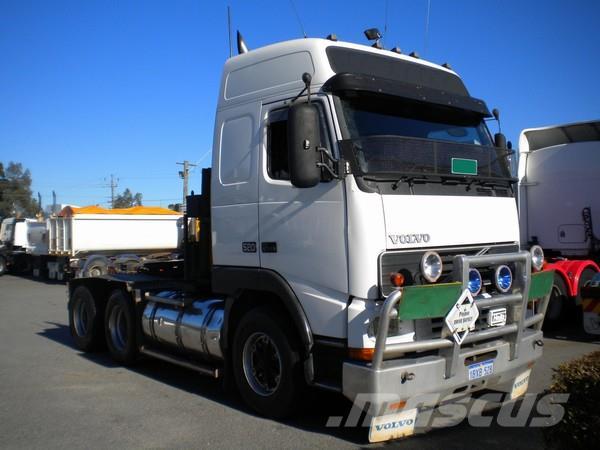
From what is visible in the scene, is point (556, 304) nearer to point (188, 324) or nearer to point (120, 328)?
point (188, 324)

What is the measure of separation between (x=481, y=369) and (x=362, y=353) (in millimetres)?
1166

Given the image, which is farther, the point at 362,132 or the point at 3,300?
the point at 3,300

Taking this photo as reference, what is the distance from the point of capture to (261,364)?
556 cm

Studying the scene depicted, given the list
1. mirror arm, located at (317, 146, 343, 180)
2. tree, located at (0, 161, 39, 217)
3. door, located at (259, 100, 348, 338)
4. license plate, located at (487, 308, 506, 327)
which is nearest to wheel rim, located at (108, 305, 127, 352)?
door, located at (259, 100, 348, 338)

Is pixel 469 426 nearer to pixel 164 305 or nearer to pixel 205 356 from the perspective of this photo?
pixel 205 356

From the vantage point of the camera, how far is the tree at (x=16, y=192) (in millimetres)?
76938

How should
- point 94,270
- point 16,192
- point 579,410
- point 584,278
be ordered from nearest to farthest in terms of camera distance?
point 579,410
point 584,278
point 94,270
point 16,192

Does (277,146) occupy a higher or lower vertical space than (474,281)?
higher

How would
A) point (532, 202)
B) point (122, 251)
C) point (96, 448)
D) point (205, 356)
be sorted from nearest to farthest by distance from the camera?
point (96, 448), point (205, 356), point (532, 202), point (122, 251)

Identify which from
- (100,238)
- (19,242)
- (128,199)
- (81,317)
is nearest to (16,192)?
(128,199)

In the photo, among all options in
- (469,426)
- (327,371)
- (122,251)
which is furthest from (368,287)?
(122,251)

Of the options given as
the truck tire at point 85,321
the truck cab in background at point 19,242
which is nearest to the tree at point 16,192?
the truck cab in background at point 19,242

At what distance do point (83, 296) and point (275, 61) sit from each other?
5227mm

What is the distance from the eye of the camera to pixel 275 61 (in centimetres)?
555
